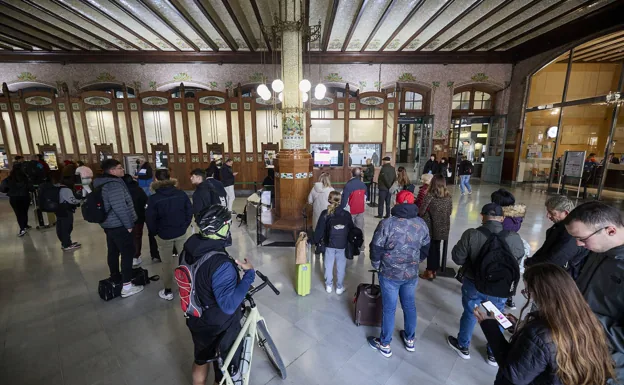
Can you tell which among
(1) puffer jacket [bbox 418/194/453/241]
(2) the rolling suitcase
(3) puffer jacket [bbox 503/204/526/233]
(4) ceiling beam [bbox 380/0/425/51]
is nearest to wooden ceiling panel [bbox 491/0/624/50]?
(4) ceiling beam [bbox 380/0/425/51]

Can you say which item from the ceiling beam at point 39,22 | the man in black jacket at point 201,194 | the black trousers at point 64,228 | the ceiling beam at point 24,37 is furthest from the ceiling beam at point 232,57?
the man in black jacket at point 201,194

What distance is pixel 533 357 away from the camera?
1.11 m

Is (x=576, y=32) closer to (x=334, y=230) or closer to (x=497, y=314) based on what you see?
(x=334, y=230)

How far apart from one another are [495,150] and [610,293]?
42.9 ft

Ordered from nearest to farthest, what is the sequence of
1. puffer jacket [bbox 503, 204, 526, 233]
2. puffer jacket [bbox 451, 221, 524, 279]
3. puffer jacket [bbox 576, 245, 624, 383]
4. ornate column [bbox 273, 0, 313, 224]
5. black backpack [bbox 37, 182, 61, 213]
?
puffer jacket [bbox 576, 245, 624, 383] → puffer jacket [bbox 451, 221, 524, 279] → puffer jacket [bbox 503, 204, 526, 233] → black backpack [bbox 37, 182, 61, 213] → ornate column [bbox 273, 0, 313, 224]

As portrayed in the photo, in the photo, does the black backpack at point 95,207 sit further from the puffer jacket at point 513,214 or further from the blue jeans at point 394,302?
the puffer jacket at point 513,214

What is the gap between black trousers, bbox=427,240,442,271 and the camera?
11.8 ft

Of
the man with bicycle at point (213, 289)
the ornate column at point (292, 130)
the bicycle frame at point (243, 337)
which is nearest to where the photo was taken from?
the man with bicycle at point (213, 289)

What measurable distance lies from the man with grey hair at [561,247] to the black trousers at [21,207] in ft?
27.6

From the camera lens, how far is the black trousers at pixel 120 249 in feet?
10.3

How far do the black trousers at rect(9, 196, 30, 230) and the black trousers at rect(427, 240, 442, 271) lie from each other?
7.73 m

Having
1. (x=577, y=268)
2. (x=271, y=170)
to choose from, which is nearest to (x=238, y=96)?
(x=271, y=170)

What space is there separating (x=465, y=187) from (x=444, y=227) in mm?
7084

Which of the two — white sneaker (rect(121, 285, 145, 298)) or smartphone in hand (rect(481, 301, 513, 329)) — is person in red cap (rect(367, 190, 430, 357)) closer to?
smartphone in hand (rect(481, 301, 513, 329))
